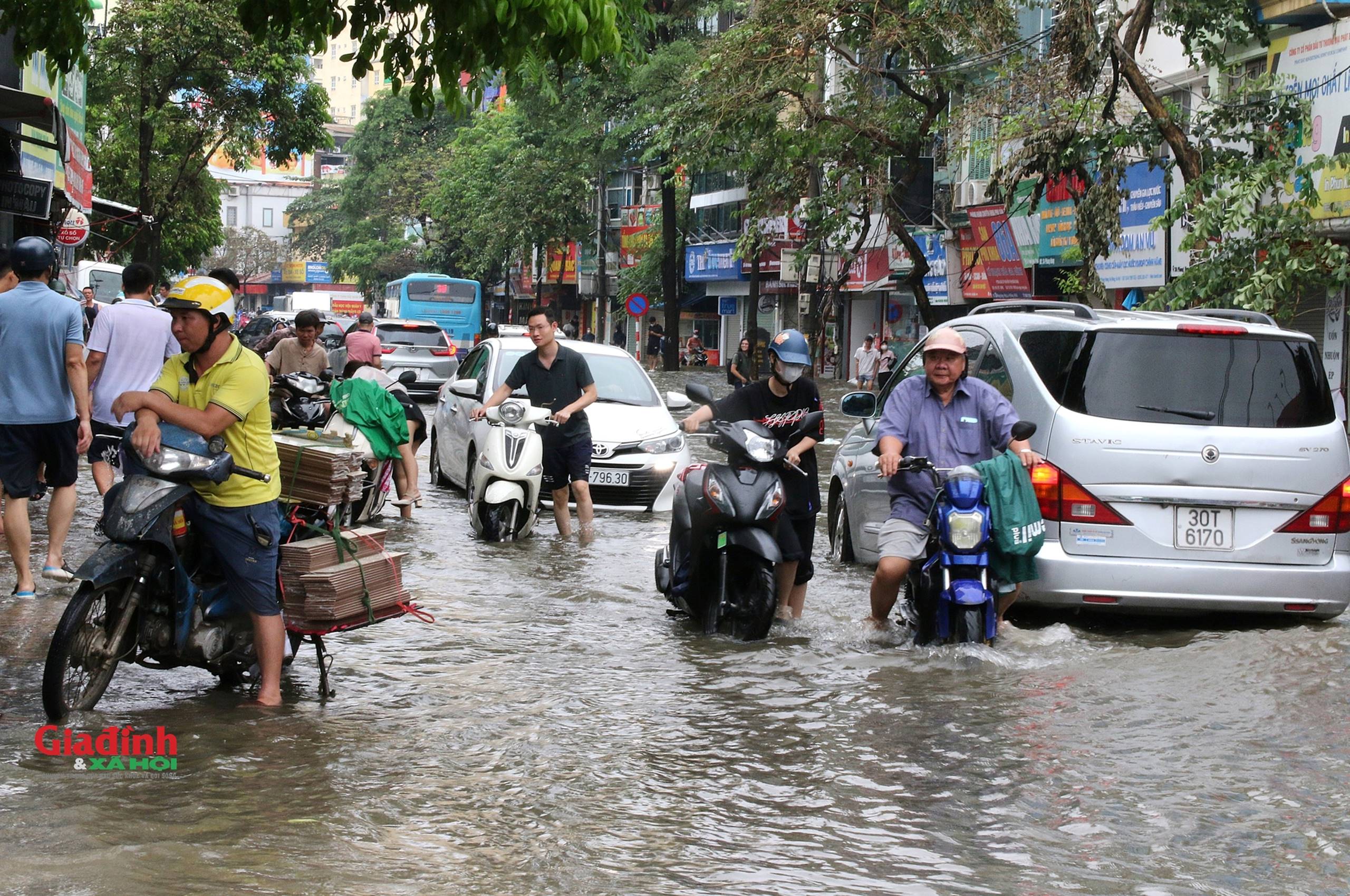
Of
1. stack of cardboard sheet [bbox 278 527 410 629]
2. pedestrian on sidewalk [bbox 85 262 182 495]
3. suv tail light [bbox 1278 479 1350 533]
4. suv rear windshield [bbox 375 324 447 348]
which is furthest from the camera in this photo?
suv rear windshield [bbox 375 324 447 348]

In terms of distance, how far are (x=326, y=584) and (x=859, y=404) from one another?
3.88 meters

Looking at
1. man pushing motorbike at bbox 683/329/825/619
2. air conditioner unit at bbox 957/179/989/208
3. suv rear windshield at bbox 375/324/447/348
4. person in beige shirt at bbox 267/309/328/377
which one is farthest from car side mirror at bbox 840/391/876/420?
air conditioner unit at bbox 957/179/989/208

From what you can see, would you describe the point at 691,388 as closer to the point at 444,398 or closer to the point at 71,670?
the point at 71,670

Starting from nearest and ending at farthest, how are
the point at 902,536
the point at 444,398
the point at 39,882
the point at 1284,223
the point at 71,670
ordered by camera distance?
the point at 39,882 < the point at 71,670 < the point at 902,536 < the point at 444,398 < the point at 1284,223

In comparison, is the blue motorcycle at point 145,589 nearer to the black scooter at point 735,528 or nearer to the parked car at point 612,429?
the black scooter at point 735,528

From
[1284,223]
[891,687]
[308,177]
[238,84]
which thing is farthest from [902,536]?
[308,177]

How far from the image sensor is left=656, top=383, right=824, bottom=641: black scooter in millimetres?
7785

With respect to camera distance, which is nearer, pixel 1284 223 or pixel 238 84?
pixel 1284 223

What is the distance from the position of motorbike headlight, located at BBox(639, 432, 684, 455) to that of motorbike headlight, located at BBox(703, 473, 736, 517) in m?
6.03

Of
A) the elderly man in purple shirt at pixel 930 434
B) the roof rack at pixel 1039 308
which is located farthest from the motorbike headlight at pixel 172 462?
the roof rack at pixel 1039 308

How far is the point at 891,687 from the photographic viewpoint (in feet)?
23.0

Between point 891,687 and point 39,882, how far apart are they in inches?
153

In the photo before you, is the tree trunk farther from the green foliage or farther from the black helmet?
the black helmet

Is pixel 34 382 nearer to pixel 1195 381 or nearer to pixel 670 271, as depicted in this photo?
pixel 1195 381
